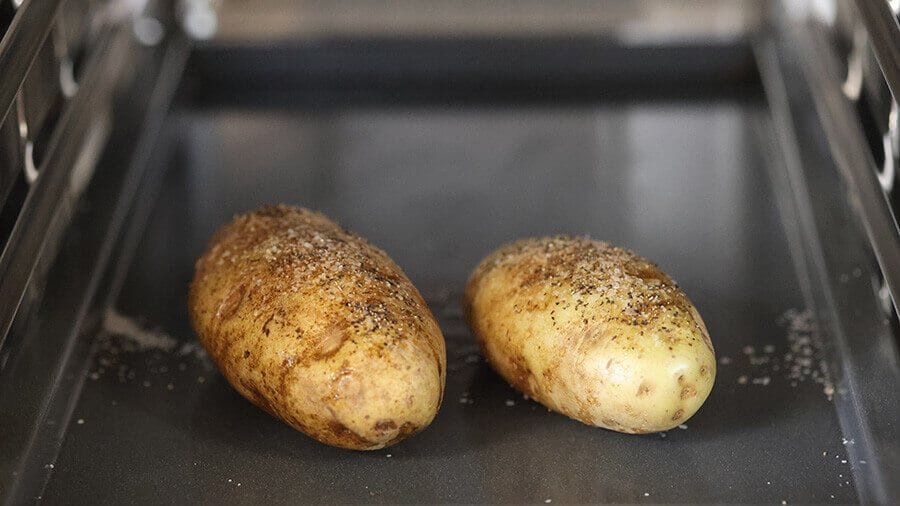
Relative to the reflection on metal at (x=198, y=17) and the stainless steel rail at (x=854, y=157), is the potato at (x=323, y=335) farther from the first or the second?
the reflection on metal at (x=198, y=17)

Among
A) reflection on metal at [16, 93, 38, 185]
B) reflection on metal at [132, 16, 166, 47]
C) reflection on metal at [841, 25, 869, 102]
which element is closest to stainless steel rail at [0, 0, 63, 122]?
reflection on metal at [16, 93, 38, 185]

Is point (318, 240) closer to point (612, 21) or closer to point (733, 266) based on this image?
point (733, 266)

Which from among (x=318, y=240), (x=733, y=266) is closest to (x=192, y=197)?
(x=318, y=240)

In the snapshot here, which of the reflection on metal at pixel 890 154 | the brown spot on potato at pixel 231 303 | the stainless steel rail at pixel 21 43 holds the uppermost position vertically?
the stainless steel rail at pixel 21 43

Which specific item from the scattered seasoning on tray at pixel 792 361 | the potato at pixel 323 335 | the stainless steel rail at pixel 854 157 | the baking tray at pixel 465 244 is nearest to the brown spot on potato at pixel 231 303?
the potato at pixel 323 335

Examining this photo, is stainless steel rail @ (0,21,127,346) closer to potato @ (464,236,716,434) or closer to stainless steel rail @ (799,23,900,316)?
potato @ (464,236,716,434)

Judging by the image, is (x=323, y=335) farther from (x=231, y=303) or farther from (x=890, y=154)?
(x=890, y=154)

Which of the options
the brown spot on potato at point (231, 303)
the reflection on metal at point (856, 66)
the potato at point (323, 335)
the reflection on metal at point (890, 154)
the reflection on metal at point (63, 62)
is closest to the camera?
the potato at point (323, 335)
